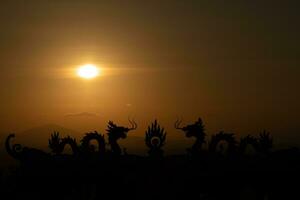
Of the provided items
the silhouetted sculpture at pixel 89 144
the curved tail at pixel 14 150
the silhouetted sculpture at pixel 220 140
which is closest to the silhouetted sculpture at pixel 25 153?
the curved tail at pixel 14 150

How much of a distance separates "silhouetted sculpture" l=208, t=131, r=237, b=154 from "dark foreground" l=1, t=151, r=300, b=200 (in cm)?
37

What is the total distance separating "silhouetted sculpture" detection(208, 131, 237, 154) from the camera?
18.8m

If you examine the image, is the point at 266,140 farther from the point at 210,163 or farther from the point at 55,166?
the point at 55,166

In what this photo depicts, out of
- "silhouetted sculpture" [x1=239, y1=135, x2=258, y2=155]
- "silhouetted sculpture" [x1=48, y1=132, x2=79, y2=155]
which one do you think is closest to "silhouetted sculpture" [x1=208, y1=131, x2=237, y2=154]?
"silhouetted sculpture" [x1=239, y1=135, x2=258, y2=155]

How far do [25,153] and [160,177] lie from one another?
17.8 feet

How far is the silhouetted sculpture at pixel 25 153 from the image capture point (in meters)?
18.8

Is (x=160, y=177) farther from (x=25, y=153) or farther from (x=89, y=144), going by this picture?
(x=25, y=153)

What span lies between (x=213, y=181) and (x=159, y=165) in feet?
7.32

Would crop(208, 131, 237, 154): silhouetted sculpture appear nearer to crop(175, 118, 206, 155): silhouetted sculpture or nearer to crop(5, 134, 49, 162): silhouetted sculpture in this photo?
crop(175, 118, 206, 155): silhouetted sculpture

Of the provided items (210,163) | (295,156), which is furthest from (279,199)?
(210,163)

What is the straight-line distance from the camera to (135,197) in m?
18.4

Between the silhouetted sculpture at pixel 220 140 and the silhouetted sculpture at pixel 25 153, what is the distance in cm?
654

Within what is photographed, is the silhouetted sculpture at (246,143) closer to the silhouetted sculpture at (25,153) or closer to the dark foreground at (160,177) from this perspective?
the dark foreground at (160,177)

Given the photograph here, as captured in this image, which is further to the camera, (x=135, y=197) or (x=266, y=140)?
(x=266, y=140)
